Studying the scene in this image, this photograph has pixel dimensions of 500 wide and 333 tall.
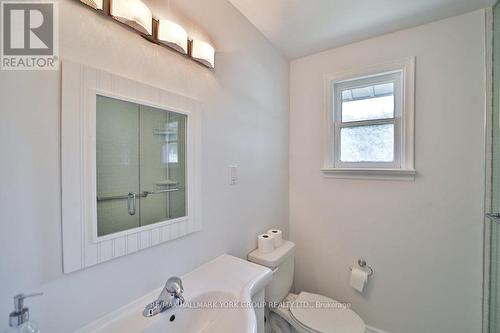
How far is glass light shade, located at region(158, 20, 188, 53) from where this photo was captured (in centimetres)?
90

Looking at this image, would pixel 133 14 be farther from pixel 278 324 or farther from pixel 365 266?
pixel 365 266

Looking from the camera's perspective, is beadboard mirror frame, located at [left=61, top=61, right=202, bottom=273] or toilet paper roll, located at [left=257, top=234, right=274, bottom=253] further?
toilet paper roll, located at [left=257, top=234, right=274, bottom=253]

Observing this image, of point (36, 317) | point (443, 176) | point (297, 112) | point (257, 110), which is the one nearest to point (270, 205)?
point (257, 110)

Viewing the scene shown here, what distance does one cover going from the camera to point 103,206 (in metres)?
0.78

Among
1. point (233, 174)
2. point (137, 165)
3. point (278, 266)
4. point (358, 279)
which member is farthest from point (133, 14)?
point (358, 279)

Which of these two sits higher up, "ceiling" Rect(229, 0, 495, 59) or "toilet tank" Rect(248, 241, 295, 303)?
"ceiling" Rect(229, 0, 495, 59)

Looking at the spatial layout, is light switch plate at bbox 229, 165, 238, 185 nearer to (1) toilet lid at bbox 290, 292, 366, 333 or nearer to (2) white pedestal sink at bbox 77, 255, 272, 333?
(2) white pedestal sink at bbox 77, 255, 272, 333

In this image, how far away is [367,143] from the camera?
175 cm

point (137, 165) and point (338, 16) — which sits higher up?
point (338, 16)

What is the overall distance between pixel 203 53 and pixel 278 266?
135 cm

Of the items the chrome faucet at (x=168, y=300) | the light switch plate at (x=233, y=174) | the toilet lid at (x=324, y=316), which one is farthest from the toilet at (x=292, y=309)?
the chrome faucet at (x=168, y=300)

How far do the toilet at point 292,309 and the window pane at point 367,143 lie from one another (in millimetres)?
903

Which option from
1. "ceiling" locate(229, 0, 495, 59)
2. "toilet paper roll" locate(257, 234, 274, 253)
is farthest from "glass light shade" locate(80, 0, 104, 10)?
"toilet paper roll" locate(257, 234, 274, 253)

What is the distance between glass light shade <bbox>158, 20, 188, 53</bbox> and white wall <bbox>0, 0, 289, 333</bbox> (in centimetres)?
5
